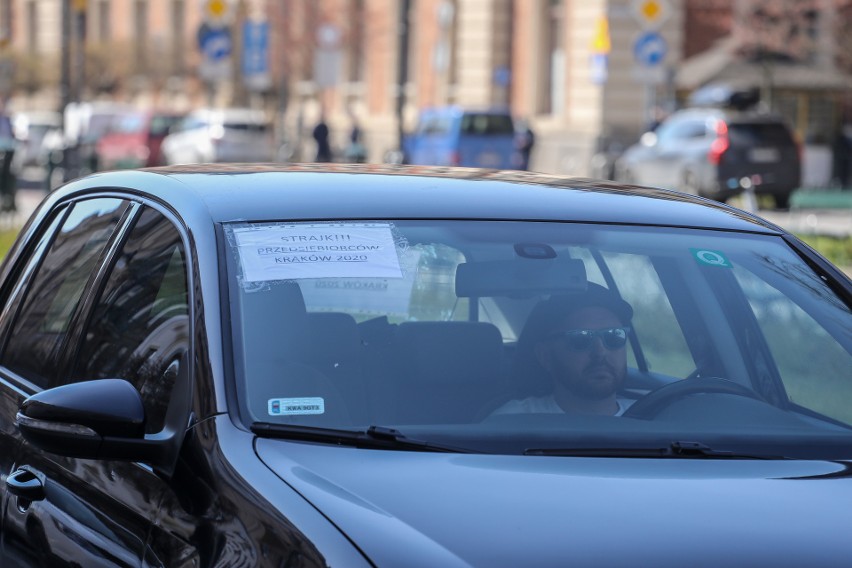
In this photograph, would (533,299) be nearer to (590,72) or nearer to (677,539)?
(677,539)

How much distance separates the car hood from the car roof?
28.9 inches

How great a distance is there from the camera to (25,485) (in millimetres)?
3668

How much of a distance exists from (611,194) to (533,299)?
493mm

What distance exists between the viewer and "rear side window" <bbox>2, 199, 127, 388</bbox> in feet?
13.5

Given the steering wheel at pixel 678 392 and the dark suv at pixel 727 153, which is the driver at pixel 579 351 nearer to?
the steering wheel at pixel 678 392

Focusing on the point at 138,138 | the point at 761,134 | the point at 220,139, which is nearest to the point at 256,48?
the point at 220,139

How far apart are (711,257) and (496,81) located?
134 feet

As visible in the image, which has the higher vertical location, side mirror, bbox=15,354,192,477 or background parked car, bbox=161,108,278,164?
side mirror, bbox=15,354,192,477

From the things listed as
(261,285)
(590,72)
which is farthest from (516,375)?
(590,72)

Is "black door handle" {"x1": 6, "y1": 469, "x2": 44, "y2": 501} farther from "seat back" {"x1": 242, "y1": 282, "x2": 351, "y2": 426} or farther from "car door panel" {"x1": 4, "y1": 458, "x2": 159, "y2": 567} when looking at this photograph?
"seat back" {"x1": 242, "y1": 282, "x2": 351, "y2": 426}

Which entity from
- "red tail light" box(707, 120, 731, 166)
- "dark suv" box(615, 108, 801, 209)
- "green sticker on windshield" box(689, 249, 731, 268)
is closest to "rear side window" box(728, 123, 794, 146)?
"dark suv" box(615, 108, 801, 209)

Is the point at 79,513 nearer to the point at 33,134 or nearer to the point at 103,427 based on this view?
the point at 103,427

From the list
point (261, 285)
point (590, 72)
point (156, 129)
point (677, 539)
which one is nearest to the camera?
point (677, 539)

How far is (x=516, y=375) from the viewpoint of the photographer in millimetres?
3461
